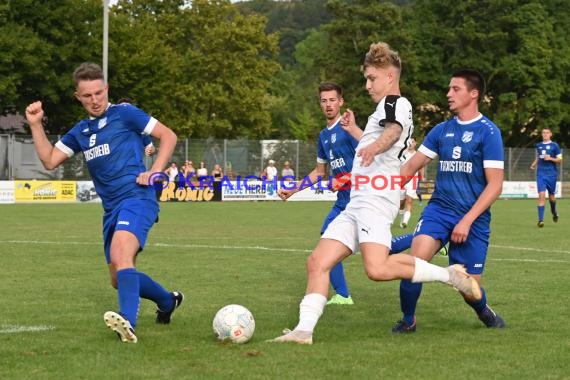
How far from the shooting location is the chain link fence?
36.8 m

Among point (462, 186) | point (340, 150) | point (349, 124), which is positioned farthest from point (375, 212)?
point (340, 150)

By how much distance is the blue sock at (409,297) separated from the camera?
7504mm

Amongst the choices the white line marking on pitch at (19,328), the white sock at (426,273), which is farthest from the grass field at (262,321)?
the white sock at (426,273)

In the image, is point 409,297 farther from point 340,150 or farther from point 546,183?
point 546,183

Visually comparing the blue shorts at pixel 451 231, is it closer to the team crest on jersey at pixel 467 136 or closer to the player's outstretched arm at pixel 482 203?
the player's outstretched arm at pixel 482 203

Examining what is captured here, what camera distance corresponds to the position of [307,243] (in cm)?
1680

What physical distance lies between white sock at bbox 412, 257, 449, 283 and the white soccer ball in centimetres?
130

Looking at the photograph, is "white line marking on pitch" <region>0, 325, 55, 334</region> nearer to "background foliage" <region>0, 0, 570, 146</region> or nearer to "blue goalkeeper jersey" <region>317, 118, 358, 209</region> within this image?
"blue goalkeeper jersey" <region>317, 118, 358, 209</region>

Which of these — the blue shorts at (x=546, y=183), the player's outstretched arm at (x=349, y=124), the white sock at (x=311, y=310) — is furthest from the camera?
the blue shorts at (x=546, y=183)

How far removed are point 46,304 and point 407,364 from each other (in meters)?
4.19

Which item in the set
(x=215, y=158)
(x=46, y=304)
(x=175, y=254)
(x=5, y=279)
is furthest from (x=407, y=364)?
(x=215, y=158)

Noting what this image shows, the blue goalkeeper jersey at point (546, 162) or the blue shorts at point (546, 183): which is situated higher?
the blue goalkeeper jersey at point (546, 162)

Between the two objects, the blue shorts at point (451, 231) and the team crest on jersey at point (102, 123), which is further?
the blue shorts at point (451, 231)

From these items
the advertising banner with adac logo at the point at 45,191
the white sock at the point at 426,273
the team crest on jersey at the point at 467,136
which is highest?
the team crest on jersey at the point at 467,136
